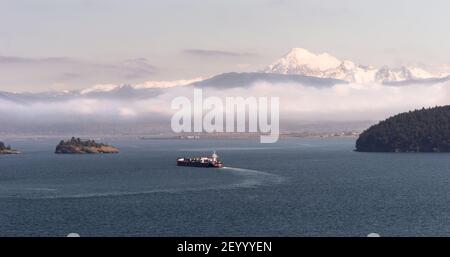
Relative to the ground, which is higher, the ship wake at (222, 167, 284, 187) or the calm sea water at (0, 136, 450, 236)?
the ship wake at (222, 167, 284, 187)

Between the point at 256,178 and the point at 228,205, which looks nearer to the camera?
the point at 228,205

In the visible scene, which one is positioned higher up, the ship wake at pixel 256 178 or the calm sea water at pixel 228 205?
the ship wake at pixel 256 178

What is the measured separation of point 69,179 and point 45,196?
43.8m

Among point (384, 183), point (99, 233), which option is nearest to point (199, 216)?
point (99, 233)

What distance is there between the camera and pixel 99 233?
86562 mm

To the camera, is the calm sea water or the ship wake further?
the ship wake

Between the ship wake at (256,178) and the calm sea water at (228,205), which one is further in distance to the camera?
the ship wake at (256,178)

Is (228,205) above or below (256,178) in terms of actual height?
below

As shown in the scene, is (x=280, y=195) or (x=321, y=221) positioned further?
(x=280, y=195)

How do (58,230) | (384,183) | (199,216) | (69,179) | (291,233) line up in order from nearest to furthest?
1. (291,233)
2. (58,230)
3. (199,216)
4. (384,183)
5. (69,179)
